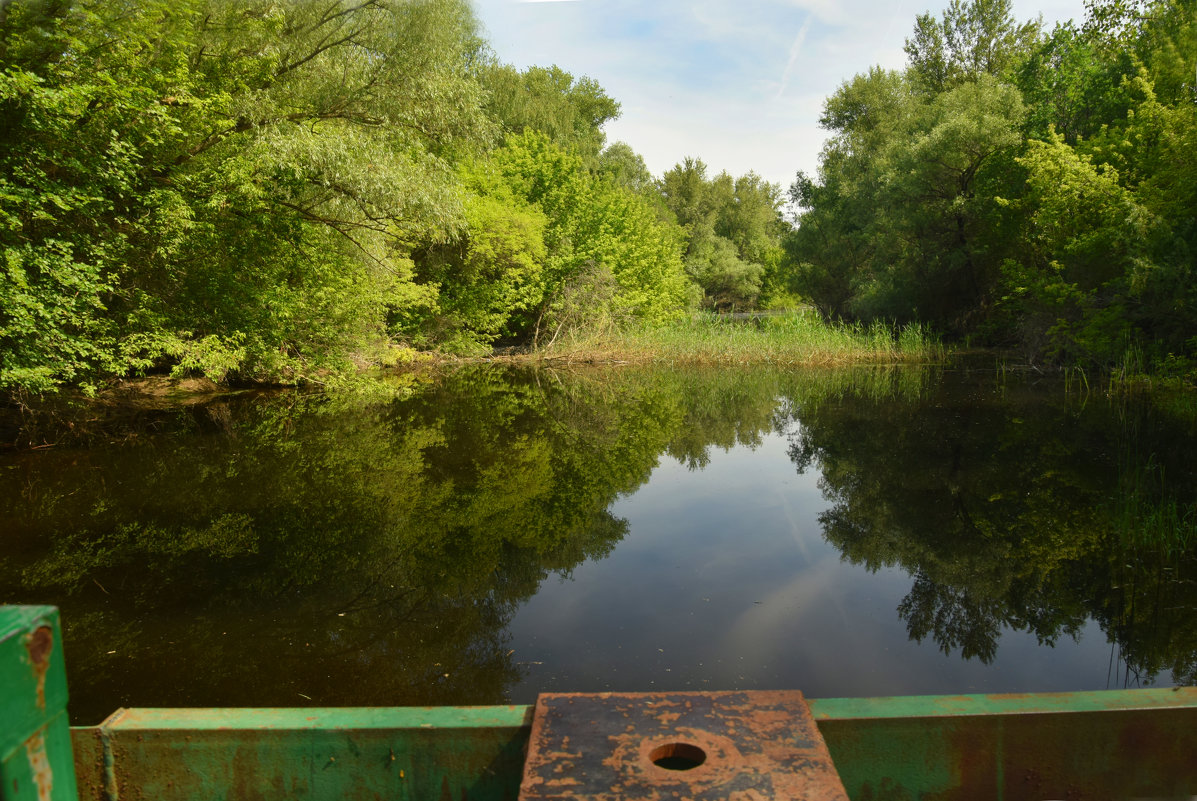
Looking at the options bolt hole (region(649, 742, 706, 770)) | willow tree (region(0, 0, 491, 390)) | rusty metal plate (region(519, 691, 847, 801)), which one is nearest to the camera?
rusty metal plate (region(519, 691, 847, 801))

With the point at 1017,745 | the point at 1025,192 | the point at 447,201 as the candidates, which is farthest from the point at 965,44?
the point at 1017,745

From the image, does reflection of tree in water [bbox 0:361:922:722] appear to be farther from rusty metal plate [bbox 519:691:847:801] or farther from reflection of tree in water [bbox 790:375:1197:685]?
rusty metal plate [bbox 519:691:847:801]

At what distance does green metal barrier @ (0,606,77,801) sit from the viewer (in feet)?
3.25

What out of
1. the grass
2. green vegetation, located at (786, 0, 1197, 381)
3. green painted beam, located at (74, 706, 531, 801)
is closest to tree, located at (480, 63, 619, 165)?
the grass

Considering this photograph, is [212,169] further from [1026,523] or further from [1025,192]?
[1025,192]

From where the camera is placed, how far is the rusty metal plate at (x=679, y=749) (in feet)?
4.23

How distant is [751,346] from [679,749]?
70.0ft

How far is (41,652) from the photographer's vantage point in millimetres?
1040

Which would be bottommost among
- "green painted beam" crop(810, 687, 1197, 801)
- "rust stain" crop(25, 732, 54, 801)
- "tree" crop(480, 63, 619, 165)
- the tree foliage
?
"green painted beam" crop(810, 687, 1197, 801)

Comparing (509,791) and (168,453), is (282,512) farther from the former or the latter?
(509,791)

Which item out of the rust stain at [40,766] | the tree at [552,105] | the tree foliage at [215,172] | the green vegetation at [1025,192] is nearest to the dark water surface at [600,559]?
the tree foliage at [215,172]

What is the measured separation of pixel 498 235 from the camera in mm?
22812

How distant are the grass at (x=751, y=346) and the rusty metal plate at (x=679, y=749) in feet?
69.0

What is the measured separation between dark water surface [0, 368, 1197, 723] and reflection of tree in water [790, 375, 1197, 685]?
1.3 inches
